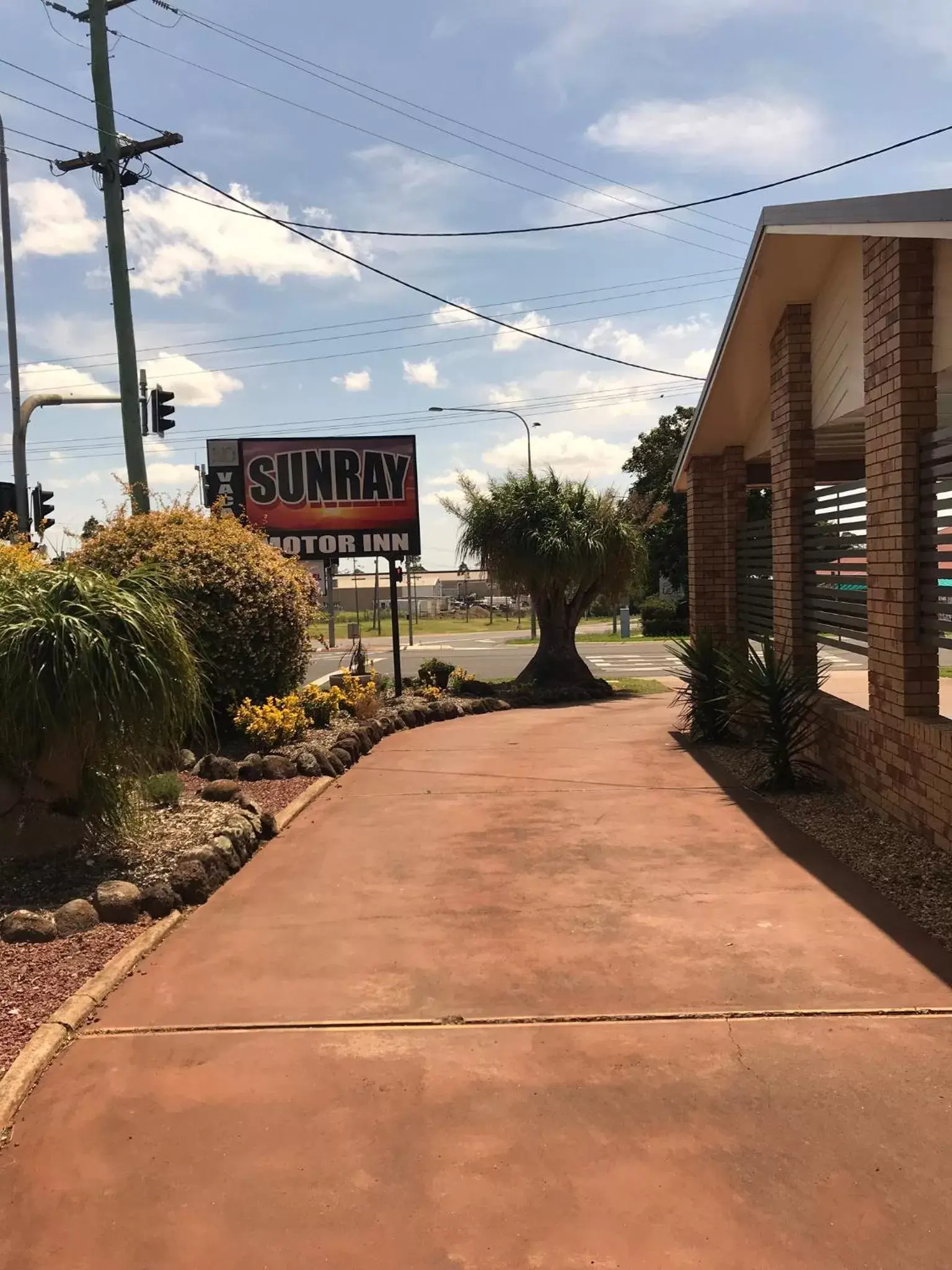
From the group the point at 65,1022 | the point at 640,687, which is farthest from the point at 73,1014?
the point at 640,687

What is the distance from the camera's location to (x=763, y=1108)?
3.23 m

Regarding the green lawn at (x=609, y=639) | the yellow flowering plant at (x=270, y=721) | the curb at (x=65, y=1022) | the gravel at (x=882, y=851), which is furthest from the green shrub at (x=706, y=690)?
the green lawn at (x=609, y=639)

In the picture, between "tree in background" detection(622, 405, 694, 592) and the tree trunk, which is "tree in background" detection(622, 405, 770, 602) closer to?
"tree in background" detection(622, 405, 694, 592)

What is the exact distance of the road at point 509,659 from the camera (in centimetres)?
2345

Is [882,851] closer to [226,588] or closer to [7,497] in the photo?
[226,588]

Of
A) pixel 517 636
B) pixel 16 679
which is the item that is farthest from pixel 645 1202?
pixel 517 636

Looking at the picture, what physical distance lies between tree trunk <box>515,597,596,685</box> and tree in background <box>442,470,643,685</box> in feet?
0.04

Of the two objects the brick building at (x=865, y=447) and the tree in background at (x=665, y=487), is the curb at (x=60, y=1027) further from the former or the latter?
the tree in background at (x=665, y=487)

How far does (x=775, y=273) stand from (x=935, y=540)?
127 inches

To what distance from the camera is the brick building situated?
6133 mm

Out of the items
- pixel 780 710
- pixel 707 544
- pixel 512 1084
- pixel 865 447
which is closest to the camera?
pixel 512 1084

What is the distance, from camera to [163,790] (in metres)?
7.10

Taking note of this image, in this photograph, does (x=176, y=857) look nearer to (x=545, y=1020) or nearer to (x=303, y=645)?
(x=545, y=1020)

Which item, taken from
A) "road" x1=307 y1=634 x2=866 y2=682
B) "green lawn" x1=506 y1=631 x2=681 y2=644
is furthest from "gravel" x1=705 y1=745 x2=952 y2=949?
"green lawn" x1=506 y1=631 x2=681 y2=644
